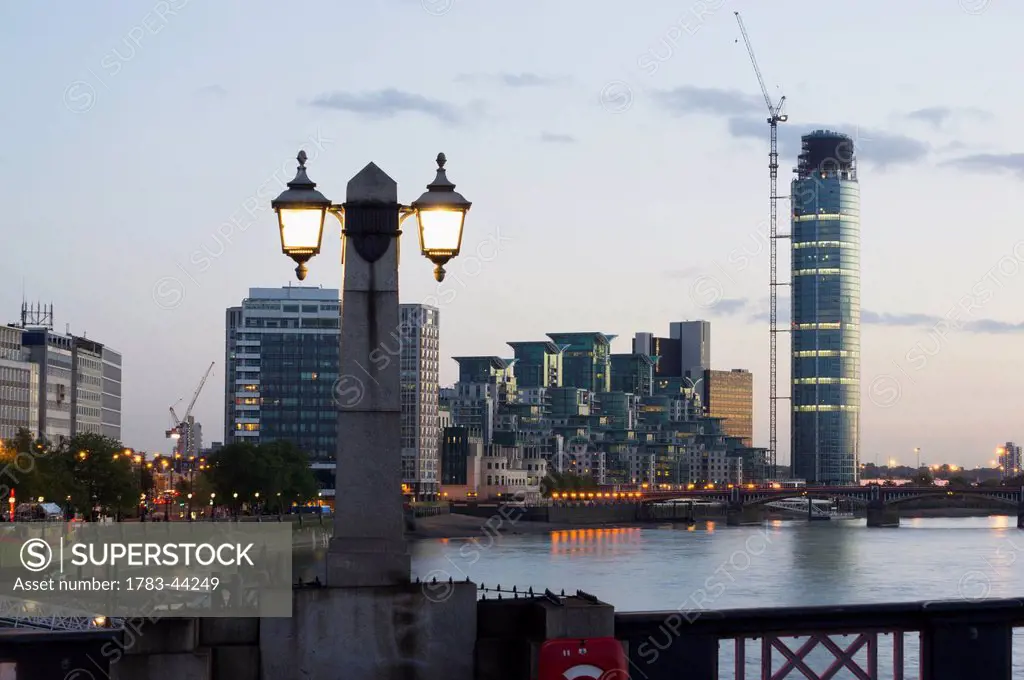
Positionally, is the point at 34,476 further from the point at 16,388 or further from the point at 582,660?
the point at 582,660

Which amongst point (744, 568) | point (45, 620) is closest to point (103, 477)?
point (744, 568)

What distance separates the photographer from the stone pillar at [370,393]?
1305 centimetres

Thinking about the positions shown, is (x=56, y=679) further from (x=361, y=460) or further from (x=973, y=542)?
(x=973, y=542)

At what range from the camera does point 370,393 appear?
520 inches

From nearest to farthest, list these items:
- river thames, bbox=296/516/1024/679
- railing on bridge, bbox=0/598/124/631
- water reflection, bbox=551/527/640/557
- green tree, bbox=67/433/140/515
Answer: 1. railing on bridge, bbox=0/598/124/631
2. river thames, bbox=296/516/1024/679
3. green tree, bbox=67/433/140/515
4. water reflection, bbox=551/527/640/557

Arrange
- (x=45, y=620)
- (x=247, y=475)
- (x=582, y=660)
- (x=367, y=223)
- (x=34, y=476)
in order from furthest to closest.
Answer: (x=247, y=475) < (x=34, y=476) < (x=45, y=620) < (x=367, y=223) < (x=582, y=660)

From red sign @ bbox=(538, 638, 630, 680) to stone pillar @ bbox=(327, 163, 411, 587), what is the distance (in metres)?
1.47

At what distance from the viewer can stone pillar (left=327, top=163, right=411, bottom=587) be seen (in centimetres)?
1305

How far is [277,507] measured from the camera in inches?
6476

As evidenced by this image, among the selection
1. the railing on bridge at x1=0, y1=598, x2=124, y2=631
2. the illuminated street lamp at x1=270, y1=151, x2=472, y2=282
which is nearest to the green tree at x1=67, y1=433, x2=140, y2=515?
the railing on bridge at x1=0, y1=598, x2=124, y2=631

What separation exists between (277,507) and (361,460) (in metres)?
154

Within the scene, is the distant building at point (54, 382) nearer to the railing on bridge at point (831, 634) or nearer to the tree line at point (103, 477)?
the tree line at point (103, 477)

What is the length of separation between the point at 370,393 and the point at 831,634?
4604mm

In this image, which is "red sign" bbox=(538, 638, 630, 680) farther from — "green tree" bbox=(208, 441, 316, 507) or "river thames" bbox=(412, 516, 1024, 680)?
"green tree" bbox=(208, 441, 316, 507)
